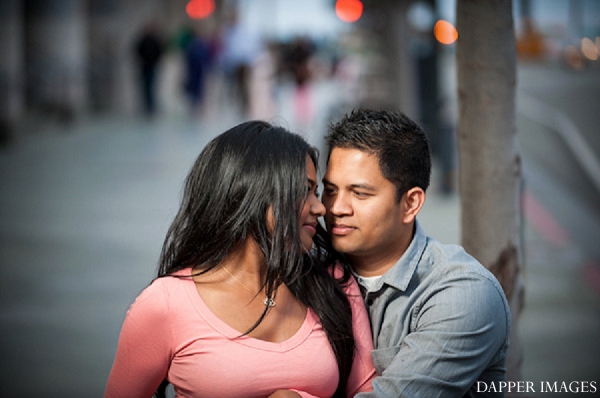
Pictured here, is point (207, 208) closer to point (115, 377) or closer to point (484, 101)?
point (115, 377)

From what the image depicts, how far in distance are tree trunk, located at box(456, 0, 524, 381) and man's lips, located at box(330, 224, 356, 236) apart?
A: 0.75 meters

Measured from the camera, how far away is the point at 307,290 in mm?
2918

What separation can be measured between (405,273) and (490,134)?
84cm

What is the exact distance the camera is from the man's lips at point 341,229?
2929 millimetres

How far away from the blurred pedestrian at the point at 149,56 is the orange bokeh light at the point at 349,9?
23.2 ft

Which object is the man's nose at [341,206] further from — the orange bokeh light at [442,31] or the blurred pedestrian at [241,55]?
the blurred pedestrian at [241,55]

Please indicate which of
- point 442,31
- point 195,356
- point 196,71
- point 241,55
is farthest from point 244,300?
point 196,71

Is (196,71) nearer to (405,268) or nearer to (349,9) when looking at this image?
(349,9)

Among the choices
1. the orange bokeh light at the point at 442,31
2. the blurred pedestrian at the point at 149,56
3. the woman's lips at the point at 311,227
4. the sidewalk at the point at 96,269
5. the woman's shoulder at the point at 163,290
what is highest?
the blurred pedestrian at the point at 149,56

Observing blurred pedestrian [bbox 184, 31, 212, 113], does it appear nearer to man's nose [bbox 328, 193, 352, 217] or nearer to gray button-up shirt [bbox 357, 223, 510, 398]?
man's nose [bbox 328, 193, 352, 217]

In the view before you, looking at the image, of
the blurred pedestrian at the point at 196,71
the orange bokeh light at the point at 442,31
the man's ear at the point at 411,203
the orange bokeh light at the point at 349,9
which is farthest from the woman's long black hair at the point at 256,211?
the blurred pedestrian at the point at 196,71

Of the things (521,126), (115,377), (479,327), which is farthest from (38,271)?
(521,126)

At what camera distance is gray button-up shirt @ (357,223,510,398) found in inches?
103

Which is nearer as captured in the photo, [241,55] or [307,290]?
[307,290]
